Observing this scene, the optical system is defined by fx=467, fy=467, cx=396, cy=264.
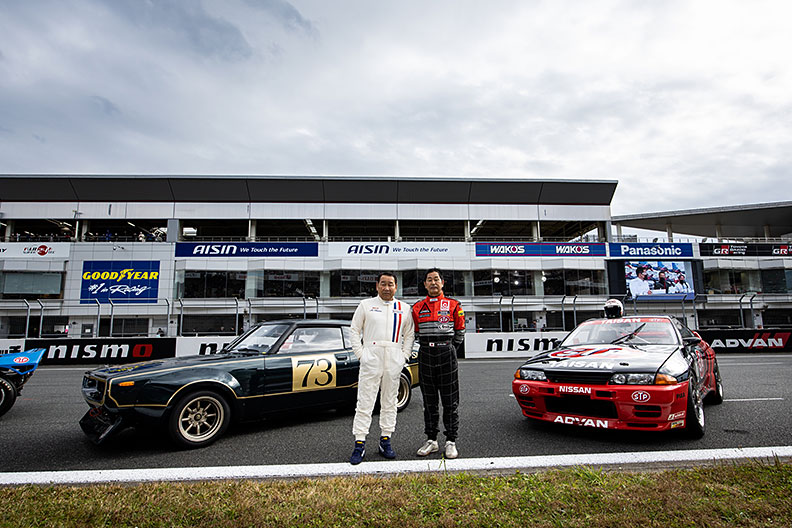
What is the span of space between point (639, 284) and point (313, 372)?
34.1 m

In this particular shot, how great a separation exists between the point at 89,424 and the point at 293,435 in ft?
6.73

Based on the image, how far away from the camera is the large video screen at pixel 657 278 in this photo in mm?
34062

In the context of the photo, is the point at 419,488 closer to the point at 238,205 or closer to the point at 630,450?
the point at 630,450

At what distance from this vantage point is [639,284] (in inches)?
1344

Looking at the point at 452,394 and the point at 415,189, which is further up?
the point at 415,189

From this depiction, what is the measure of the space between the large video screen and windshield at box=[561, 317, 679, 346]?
30944mm

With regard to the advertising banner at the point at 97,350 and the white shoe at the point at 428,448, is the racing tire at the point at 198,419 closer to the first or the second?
the white shoe at the point at 428,448

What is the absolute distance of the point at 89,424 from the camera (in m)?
4.76

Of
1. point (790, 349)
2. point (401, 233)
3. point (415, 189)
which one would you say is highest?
point (415, 189)

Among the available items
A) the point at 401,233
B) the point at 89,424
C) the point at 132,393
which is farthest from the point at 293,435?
the point at 401,233

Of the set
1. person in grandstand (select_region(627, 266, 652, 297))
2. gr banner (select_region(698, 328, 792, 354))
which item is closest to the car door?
gr banner (select_region(698, 328, 792, 354))

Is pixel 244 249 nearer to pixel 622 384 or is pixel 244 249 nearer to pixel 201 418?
pixel 201 418

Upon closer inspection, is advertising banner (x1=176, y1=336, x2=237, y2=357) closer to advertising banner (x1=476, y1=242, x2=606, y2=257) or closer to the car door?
the car door

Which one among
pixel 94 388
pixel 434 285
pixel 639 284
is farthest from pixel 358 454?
pixel 639 284
